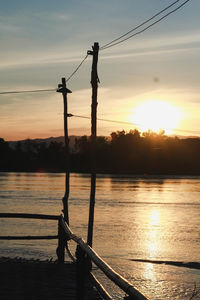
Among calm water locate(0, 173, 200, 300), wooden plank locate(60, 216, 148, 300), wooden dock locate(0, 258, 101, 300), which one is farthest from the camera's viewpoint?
calm water locate(0, 173, 200, 300)

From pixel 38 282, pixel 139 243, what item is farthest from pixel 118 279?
pixel 139 243

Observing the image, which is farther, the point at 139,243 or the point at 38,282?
the point at 139,243

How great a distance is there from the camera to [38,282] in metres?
10.5

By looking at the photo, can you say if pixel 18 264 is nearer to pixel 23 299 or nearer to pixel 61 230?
pixel 61 230

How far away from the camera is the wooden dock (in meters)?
9.29

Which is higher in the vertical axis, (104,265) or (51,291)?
(104,265)

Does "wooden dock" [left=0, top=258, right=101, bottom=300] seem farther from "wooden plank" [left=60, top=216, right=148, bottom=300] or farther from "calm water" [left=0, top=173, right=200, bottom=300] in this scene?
"calm water" [left=0, top=173, right=200, bottom=300]

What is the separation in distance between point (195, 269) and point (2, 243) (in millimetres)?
12217

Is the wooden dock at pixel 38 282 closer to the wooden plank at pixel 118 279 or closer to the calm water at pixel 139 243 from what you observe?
the wooden plank at pixel 118 279

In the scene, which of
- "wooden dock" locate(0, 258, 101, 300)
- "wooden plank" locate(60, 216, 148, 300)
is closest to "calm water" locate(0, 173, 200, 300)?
"wooden dock" locate(0, 258, 101, 300)

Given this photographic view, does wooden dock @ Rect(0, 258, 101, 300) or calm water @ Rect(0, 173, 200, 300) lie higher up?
wooden dock @ Rect(0, 258, 101, 300)

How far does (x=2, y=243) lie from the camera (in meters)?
28.3

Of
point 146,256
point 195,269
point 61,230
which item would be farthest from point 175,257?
point 61,230

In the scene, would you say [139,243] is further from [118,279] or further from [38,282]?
[118,279]
